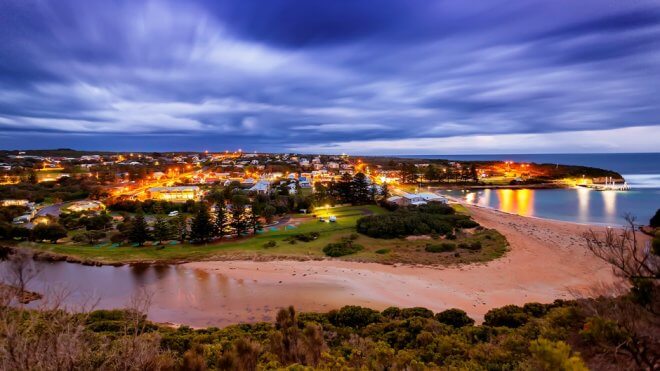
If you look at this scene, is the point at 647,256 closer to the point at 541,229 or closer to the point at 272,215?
the point at 541,229

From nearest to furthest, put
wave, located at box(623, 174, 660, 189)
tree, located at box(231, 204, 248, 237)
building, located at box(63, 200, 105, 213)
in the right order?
1. tree, located at box(231, 204, 248, 237)
2. building, located at box(63, 200, 105, 213)
3. wave, located at box(623, 174, 660, 189)

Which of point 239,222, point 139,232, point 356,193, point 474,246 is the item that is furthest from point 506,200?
point 139,232

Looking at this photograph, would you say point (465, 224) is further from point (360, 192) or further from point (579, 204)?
point (579, 204)

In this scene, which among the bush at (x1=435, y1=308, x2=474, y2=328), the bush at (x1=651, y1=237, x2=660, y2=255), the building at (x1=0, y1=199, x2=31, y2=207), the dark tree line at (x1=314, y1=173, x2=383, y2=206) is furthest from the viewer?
the dark tree line at (x1=314, y1=173, x2=383, y2=206)

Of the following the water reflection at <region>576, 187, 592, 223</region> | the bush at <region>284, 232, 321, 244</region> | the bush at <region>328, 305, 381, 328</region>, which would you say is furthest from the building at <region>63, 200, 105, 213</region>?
the water reflection at <region>576, 187, 592, 223</region>

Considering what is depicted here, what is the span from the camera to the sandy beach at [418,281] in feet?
49.8

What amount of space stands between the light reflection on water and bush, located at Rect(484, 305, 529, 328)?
2974cm

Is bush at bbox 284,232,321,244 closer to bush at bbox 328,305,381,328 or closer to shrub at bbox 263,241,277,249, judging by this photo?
shrub at bbox 263,241,277,249

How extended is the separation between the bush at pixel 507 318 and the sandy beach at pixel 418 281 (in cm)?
158

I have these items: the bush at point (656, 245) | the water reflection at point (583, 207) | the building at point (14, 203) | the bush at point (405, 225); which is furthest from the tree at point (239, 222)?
the water reflection at point (583, 207)

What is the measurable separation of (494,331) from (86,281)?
68.8ft

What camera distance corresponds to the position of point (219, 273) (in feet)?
66.0

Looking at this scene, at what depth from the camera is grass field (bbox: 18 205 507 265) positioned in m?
21.9

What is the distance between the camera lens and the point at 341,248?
941 inches
